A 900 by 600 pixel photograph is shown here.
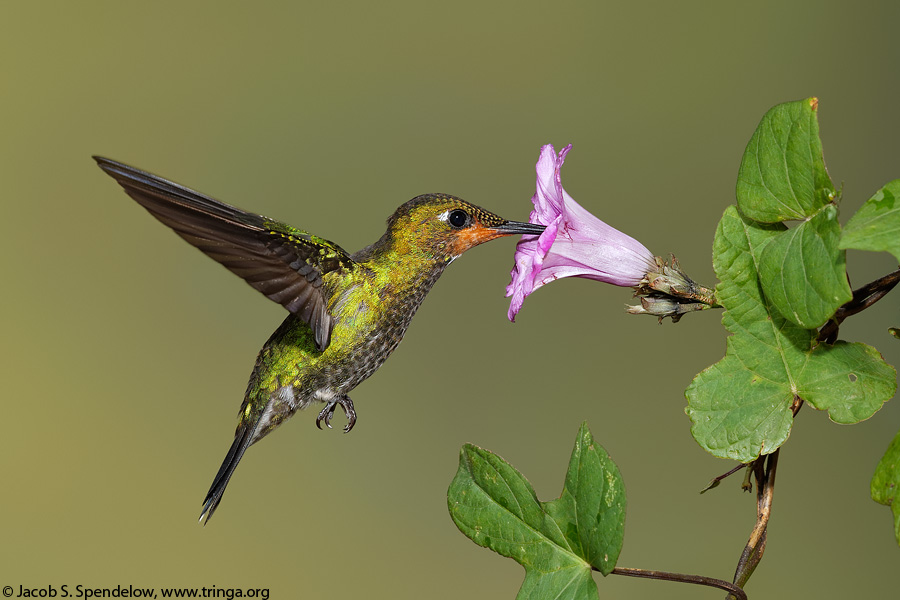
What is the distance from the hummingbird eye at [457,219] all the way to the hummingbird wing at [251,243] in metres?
0.13

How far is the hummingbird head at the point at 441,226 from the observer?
2.82 feet

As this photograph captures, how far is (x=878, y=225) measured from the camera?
1.62ft

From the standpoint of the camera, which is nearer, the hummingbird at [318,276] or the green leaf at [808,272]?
the green leaf at [808,272]

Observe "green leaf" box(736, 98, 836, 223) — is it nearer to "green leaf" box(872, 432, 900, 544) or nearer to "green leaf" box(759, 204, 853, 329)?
"green leaf" box(759, 204, 853, 329)

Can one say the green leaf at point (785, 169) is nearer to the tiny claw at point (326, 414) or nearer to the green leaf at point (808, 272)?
the green leaf at point (808, 272)

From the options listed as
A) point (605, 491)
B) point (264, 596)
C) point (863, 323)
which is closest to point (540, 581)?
point (605, 491)

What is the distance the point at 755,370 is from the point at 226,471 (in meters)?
0.60

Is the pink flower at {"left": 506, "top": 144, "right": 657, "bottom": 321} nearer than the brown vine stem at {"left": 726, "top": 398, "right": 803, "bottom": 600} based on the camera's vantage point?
No

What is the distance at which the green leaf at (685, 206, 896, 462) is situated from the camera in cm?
61

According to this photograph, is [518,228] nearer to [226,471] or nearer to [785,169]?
[785,169]

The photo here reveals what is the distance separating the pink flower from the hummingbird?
0.08 ft

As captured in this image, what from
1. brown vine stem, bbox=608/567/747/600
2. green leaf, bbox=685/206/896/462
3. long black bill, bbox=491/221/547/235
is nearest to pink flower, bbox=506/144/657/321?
long black bill, bbox=491/221/547/235

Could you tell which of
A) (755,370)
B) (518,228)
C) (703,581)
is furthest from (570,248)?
(703,581)

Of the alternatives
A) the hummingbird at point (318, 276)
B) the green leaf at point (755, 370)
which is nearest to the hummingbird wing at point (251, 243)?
the hummingbird at point (318, 276)
